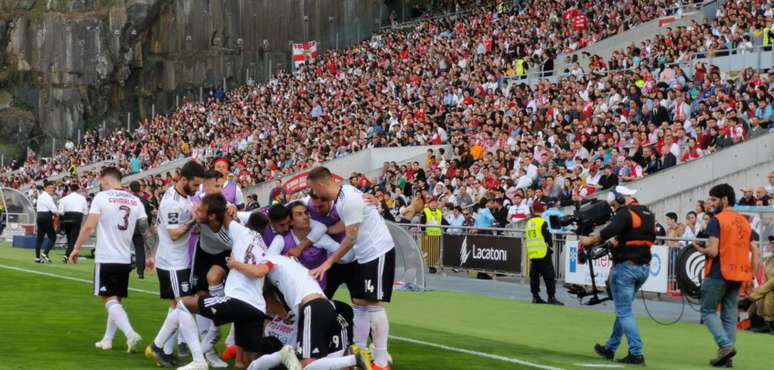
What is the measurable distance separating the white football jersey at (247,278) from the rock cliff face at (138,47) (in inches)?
2016

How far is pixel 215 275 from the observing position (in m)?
12.5

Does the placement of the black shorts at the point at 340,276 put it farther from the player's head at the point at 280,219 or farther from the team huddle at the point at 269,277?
the player's head at the point at 280,219

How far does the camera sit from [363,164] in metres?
39.9

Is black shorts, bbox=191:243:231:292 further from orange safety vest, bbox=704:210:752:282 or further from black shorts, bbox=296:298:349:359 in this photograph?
orange safety vest, bbox=704:210:752:282

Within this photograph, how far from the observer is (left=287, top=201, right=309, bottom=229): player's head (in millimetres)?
12109

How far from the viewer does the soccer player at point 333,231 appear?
12242 millimetres

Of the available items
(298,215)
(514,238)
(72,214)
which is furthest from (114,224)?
(72,214)

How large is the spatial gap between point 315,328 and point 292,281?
0.54m

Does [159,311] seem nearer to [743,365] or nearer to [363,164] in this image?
[743,365]

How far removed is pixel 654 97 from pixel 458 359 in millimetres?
17072

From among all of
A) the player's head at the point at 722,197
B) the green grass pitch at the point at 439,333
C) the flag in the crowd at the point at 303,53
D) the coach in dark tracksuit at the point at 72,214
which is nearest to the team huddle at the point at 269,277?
the green grass pitch at the point at 439,333

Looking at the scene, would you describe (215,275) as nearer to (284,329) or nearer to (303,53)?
(284,329)

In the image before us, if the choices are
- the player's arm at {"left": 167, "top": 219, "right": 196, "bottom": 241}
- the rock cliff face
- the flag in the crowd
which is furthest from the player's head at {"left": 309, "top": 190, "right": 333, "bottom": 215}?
the rock cliff face

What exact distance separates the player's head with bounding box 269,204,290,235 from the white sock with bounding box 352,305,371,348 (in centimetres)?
112
